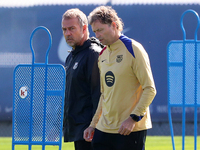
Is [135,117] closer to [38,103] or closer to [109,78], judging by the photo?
[109,78]

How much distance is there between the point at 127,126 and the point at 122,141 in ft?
0.52

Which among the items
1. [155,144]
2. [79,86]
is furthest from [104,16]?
[155,144]

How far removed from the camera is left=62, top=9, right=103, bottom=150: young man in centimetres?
266

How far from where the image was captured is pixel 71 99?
2.71 meters

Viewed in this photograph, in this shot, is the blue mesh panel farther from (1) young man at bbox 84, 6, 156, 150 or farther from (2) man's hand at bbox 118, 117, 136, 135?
(2) man's hand at bbox 118, 117, 136, 135

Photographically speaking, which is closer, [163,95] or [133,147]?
[133,147]

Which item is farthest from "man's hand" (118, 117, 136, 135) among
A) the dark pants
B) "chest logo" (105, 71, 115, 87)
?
the dark pants

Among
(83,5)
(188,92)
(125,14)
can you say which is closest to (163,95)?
(125,14)

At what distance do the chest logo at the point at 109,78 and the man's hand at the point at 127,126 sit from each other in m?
0.29

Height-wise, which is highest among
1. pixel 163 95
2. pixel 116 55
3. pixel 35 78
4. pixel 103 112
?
pixel 116 55

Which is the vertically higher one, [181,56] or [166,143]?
[181,56]

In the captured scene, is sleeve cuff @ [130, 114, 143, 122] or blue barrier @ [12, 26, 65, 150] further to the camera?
blue barrier @ [12, 26, 65, 150]

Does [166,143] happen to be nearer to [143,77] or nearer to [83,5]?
[83,5]

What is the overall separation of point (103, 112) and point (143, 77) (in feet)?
1.40
